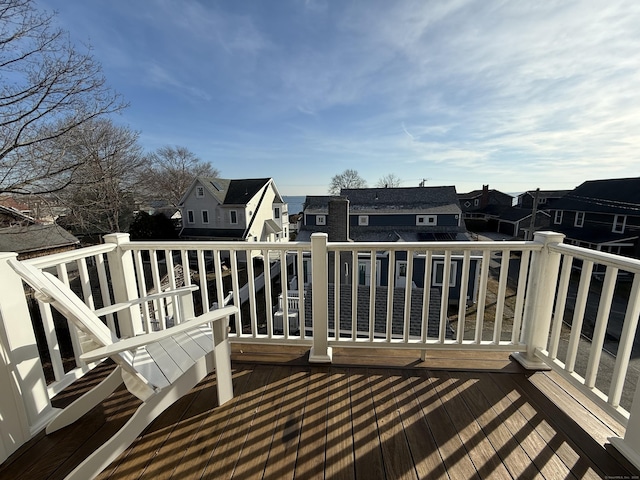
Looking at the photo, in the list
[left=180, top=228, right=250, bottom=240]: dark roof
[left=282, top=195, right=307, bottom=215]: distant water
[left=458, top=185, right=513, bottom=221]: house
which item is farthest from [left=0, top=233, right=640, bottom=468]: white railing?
[left=458, top=185, right=513, bottom=221]: house

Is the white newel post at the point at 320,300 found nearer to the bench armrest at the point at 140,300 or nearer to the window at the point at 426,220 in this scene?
the bench armrest at the point at 140,300

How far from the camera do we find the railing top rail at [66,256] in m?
A: 1.57

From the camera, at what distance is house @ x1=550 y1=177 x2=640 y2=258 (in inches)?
555

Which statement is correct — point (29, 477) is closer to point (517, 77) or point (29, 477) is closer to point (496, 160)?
point (517, 77)

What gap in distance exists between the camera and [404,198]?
15.0 m

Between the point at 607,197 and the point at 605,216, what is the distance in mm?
1628

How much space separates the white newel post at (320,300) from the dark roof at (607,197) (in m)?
20.2

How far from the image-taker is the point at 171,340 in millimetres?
1705

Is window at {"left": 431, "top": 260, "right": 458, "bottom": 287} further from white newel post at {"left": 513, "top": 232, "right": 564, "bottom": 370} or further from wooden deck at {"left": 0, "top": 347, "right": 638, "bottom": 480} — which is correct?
wooden deck at {"left": 0, "top": 347, "right": 638, "bottom": 480}

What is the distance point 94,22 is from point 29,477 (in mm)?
6074

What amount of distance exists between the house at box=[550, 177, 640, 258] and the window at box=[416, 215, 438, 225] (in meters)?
9.47

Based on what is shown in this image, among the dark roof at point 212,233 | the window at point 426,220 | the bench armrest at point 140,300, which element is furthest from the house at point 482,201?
the bench armrest at point 140,300

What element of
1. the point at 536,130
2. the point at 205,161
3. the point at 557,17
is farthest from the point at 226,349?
the point at 205,161

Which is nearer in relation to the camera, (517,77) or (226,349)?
(226,349)
